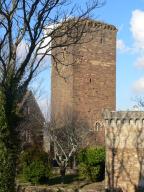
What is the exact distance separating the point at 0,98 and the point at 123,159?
13.5 metres

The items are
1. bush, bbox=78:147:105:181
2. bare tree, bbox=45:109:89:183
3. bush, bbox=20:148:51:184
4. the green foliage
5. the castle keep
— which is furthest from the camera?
the castle keep

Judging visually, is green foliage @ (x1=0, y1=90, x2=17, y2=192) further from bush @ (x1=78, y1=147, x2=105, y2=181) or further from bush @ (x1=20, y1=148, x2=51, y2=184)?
bush @ (x1=20, y1=148, x2=51, y2=184)

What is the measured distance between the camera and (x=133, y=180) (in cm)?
2750

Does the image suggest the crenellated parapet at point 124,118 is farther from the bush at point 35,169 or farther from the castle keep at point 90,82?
the castle keep at point 90,82

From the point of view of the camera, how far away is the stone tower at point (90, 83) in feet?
168

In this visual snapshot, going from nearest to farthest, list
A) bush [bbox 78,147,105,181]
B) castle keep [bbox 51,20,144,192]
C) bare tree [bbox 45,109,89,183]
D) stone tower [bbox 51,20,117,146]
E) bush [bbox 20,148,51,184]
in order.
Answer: bush [bbox 78,147,105,181], bush [bbox 20,148,51,184], bare tree [bbox 45,109,89,183], castle keep [bbox 51,20,144,192], stone tower [bbox 51,20,117,146]

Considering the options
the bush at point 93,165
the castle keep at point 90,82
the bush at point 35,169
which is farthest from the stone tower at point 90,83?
the bush at point 93,165

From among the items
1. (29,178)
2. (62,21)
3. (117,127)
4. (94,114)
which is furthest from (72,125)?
(62,21)

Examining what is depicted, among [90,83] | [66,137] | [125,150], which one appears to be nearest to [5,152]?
[125,150]

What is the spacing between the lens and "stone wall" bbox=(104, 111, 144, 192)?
27.3m

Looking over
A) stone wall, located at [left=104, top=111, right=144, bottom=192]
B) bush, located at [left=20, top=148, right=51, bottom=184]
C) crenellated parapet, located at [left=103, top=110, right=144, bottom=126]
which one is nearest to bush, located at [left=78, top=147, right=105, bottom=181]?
bush, located at [left=20, top=148, right=51, bottom=184]

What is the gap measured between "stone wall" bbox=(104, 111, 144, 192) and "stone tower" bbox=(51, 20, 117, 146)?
21098 millimetres

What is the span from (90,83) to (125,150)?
85.4 ft

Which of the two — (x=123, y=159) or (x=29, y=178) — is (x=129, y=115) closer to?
(x=123, y=159)
